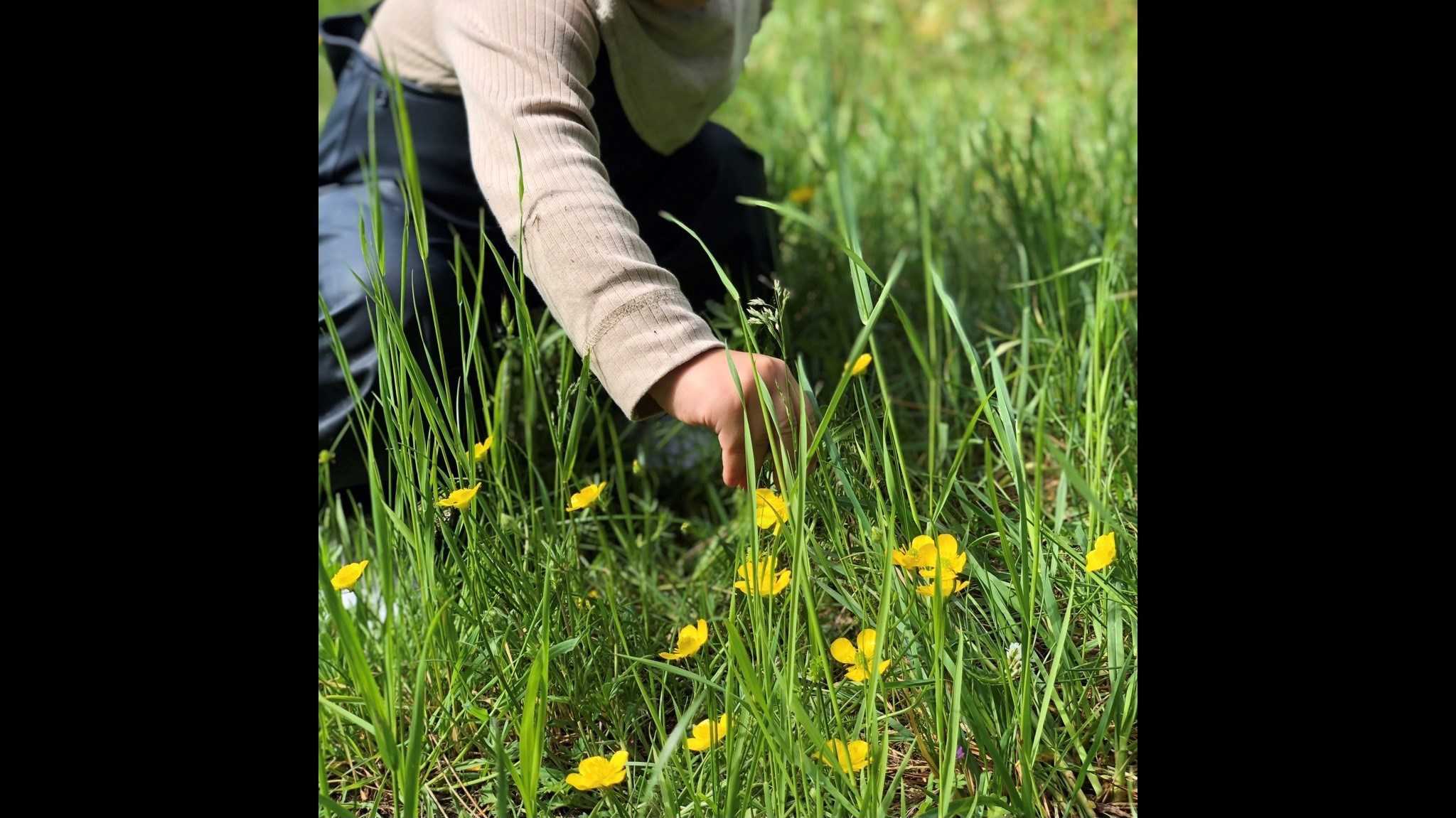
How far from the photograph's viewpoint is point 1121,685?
918mm

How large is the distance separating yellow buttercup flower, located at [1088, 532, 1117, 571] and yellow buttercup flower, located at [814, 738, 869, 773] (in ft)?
0.70

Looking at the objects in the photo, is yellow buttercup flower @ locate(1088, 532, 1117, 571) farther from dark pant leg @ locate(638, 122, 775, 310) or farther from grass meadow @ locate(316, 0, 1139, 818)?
dark pant leg @ locate(638, 122, 775, 310)

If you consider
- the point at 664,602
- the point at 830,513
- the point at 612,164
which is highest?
the point at 612,164

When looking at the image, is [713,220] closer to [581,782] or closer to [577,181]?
[577,181]

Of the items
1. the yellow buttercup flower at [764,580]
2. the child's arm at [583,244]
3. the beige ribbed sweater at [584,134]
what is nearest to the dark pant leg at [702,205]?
the beige ribbed sweater at [584,134]

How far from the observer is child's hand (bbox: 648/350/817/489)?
924 mm

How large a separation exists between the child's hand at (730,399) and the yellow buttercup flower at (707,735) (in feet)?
0.60

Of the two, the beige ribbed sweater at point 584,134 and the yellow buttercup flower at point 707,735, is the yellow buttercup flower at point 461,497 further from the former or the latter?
the yellow buttercup flower at point 707,735

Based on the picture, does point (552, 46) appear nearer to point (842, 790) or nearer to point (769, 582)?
point (769, 582)

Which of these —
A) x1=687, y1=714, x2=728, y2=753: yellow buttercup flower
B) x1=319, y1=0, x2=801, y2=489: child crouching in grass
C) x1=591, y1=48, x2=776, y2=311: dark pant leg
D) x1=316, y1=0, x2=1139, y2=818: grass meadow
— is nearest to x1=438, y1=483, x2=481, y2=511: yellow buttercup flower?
x1=316, y1=0, x2=1139, y2=818: grass meadow

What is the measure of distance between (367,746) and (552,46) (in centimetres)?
65

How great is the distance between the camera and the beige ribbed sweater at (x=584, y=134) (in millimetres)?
967

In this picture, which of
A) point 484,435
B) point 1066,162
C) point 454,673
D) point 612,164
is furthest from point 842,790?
point 1066,162

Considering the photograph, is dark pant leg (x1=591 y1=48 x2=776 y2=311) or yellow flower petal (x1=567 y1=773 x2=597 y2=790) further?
dark pant leg (x1=591 y1=48 x2=776 y2=311)
